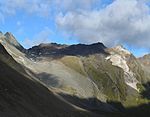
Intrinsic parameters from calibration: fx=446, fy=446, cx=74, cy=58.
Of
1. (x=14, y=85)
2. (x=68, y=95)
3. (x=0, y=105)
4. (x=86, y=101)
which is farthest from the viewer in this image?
(x=86, y=101)

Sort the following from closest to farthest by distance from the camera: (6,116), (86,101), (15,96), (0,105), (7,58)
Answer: (6,116)
(0,105)
(15,96)
(7,58)
(86,101)

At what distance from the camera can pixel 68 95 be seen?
545 ft

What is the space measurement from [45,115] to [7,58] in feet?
127

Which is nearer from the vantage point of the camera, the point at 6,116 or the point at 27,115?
the point at 6,116

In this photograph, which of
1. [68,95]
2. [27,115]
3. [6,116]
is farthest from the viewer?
[68,95]

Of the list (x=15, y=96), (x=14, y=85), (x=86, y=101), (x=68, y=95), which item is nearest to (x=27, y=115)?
(x=15, y=96)

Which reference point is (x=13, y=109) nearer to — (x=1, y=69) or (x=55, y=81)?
(x=1, y=69)

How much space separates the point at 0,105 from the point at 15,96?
14252mm

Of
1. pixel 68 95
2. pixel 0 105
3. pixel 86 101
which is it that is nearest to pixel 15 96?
pixel 0 105

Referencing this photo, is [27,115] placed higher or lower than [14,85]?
lower

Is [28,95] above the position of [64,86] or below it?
below

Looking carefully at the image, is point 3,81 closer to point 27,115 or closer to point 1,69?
point 1,69

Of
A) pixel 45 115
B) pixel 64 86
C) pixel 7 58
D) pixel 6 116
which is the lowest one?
pixel 6 116

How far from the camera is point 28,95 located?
7838cm
